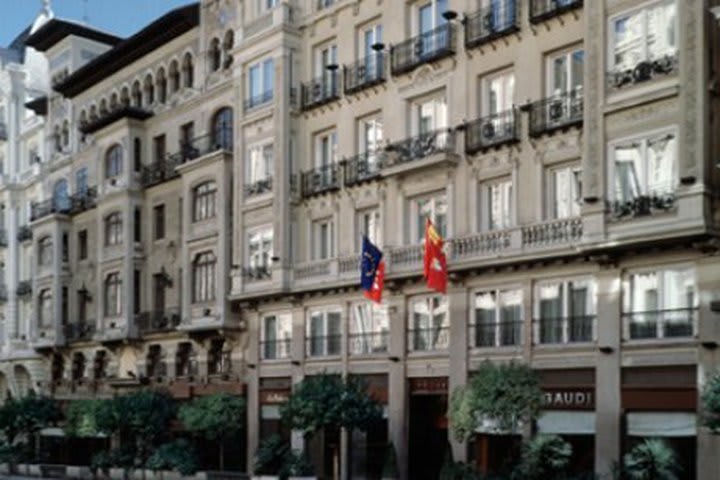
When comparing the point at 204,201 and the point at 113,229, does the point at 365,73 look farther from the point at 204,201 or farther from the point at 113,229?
the point at 113,229

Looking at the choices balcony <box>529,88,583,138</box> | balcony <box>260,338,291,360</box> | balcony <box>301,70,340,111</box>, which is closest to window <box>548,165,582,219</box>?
balcony <box>529,88,583,138</box>

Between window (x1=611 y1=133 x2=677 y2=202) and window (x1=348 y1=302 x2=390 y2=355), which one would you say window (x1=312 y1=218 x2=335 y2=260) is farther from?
window (x1=611 y1=133 x2=677 y2=202)

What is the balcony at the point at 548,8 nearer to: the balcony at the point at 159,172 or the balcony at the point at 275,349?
the balcony at the point at 275,349

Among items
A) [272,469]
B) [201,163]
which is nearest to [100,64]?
[201,163]

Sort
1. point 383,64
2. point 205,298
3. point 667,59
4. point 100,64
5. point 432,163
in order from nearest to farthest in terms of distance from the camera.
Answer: point 667,59
point 432,163
point 383,64
point 205,298
point 100,64

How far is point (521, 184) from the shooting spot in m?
32.4

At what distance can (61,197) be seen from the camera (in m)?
58.6

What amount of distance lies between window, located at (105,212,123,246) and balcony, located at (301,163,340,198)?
14317 mm

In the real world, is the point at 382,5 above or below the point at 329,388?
above

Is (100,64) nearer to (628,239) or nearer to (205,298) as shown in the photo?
(205,298)

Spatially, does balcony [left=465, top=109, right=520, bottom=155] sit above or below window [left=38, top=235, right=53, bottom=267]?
above

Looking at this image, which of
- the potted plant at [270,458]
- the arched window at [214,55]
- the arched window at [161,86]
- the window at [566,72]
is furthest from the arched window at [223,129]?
the window at [566,72]

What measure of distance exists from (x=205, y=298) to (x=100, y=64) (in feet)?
52.6

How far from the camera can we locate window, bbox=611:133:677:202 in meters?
27.6
